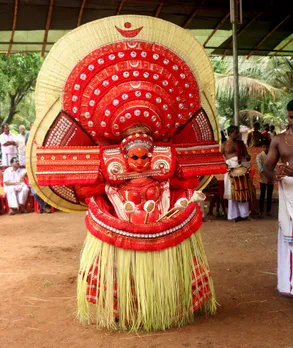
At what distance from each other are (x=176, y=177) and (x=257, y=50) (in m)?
9.67

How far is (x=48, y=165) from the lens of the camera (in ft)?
13.1

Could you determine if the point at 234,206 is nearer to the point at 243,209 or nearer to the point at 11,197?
the point at 243,209

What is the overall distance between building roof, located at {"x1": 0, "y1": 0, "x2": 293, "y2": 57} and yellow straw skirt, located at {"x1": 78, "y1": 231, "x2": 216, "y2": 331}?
6955mm

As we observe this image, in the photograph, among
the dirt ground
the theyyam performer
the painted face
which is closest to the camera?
the dirt ground

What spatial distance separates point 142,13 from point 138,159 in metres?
7.41

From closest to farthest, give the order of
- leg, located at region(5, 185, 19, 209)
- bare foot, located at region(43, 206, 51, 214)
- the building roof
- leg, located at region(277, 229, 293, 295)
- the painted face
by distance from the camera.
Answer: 1. the painted face
2. leg, located at region(277, 229, 293, 295)
3. the building roof
4. bare foot, located at region(43, 206, 51, 214)
5. leg, located at region(5, 185, 19, 209)

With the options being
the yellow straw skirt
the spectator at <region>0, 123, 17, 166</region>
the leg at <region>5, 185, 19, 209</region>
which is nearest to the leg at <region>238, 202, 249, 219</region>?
the leg at <region>5, 185, 19, 209</region>

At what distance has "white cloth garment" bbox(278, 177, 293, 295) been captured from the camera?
4.59m

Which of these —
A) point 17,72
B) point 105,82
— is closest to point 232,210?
point 105,82

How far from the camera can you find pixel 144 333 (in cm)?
392

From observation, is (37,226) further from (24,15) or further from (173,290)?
(173,290)

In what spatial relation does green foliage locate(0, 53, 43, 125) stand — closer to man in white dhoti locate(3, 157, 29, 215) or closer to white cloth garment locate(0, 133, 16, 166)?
white cloth garment locate(0, 133, 16, 166)

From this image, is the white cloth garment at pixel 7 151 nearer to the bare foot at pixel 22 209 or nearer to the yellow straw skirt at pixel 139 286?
the bare foot at pixel 22 209

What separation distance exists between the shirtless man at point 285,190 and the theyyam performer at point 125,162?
92cm
